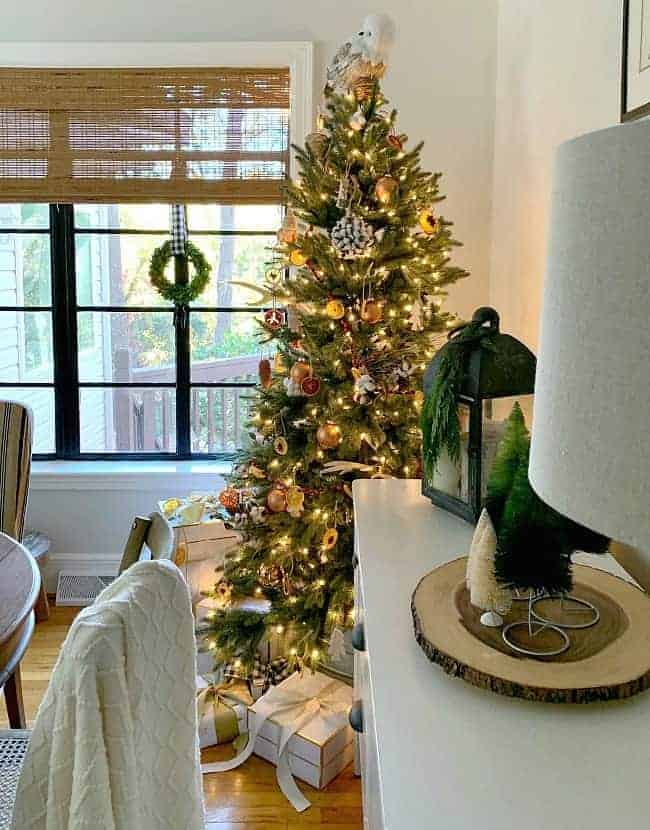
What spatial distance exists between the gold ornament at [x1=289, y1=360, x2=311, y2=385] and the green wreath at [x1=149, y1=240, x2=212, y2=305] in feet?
3.81

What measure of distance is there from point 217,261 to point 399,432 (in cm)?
145

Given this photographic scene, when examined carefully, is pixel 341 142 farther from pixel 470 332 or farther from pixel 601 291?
pixel 601 291

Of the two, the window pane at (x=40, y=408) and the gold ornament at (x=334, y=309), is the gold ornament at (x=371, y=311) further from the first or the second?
the window pane at (x=40, y=408)

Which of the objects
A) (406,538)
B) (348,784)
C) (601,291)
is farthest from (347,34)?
(601,291)

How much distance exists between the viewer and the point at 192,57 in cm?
307

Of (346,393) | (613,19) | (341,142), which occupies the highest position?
(613,19)

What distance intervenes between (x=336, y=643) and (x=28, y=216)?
223cm

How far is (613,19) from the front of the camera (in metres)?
1.81

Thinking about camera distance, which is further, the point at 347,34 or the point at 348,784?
the point at 347,34

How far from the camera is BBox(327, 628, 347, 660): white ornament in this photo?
238 centimetres

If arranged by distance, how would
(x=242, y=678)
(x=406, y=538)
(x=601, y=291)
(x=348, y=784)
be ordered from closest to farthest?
(x=601, y=291), (x=406, y=538), (x=348, y=784), (x=242, y=678)

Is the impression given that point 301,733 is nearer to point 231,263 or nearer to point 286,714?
point 286,714

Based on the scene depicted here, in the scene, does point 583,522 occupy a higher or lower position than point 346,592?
higher

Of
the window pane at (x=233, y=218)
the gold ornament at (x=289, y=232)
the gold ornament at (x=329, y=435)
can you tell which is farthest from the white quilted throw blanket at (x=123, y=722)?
the window pane at (x=233, y=218)
